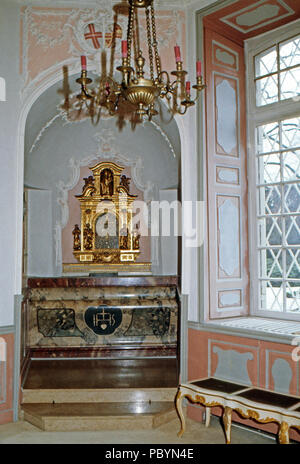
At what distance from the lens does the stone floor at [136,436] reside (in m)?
3.61

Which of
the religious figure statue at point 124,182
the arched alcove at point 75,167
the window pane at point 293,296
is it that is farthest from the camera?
the religious figure statue at point 124,182

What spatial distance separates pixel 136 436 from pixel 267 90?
3572 millimetres

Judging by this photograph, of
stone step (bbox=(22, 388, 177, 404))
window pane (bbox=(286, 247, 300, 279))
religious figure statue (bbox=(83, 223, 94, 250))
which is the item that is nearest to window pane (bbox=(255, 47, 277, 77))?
window pane (bbox=(286, 247, 300, 279))

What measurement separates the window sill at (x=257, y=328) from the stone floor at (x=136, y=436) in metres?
0.81

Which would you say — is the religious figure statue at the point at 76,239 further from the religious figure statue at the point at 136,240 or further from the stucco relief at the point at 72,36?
the stucco relief at the point at 72,36

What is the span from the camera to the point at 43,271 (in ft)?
17.9

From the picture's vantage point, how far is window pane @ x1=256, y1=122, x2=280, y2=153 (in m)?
4.54

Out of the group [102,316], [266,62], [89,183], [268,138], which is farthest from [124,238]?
[266,62]

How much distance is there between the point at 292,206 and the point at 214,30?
76.7 inches

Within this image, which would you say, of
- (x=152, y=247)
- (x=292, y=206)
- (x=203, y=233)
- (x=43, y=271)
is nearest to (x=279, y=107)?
(x=292, y=206)

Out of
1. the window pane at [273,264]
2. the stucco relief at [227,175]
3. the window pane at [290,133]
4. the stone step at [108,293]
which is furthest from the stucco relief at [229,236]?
the stone step at [108,293]
